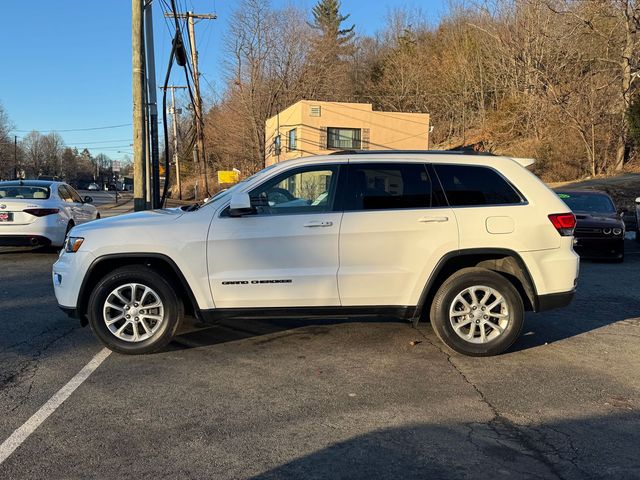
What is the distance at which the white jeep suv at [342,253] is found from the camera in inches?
196

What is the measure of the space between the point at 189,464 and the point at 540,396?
2767 mm

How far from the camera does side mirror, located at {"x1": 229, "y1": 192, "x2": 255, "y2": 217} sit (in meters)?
4.85

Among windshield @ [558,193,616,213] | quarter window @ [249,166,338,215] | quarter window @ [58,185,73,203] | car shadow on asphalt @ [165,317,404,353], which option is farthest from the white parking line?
windshield @ [558,193,616,213]

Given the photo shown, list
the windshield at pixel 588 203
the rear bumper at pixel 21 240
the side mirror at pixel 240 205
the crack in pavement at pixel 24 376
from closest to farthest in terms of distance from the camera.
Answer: the crack in pavement at pixel 24 376 < the side mirror at pixel 240 205 < the rear bumper at pixel 21 240 < the windshield at pixel 588 203

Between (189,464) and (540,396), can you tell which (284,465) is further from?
(540,396)

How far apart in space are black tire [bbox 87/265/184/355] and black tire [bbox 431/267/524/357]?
249cm

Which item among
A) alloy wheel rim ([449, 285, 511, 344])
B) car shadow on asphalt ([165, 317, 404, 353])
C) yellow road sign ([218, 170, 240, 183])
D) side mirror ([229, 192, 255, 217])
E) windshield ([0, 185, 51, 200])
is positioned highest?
yellow road sign ([218, 170, 240, 183])

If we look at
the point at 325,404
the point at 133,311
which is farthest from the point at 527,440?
the point at 133,311

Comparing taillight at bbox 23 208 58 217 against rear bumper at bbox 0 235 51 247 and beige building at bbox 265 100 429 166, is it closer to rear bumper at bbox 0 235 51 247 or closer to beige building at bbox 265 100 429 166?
rear bumper at bbox 0 235 51 247

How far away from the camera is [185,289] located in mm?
5027

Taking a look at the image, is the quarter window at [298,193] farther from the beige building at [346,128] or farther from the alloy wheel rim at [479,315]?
the beige building at [346,128]

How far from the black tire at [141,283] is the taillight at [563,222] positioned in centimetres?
368

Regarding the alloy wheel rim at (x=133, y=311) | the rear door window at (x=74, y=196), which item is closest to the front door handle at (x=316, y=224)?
the alloy wheel rim at (x=133, y=311)

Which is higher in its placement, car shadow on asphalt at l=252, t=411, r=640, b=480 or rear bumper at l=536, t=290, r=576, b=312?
rear bumper at l=536, t=290, r=576, b=312
